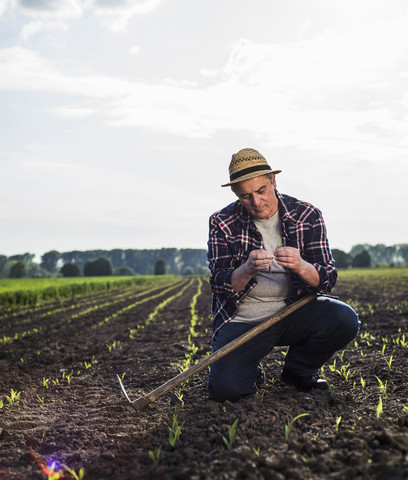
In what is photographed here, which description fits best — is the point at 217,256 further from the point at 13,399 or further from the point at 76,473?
the point at 13,399

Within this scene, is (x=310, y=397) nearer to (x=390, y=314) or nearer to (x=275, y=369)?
(x=275, y=369)

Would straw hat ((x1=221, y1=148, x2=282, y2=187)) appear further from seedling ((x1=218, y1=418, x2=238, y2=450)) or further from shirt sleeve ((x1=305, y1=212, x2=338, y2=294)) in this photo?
seedling ((x1=218, y1=418, x2=238, y2=450))

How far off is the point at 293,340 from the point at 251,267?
1.00m

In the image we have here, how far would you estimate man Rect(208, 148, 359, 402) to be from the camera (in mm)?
3412

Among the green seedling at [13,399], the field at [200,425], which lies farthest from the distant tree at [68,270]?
the green seedling at [13,399]

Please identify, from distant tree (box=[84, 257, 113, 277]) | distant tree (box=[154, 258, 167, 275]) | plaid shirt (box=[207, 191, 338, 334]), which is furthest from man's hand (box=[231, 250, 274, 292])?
distant tree (box=[154, 258, 167, 275])

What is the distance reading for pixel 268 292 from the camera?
3.55m

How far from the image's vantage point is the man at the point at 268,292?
3.41m

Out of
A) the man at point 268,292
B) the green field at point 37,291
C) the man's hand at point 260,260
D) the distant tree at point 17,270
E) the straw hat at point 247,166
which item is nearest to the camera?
the man's hand at point 260,260

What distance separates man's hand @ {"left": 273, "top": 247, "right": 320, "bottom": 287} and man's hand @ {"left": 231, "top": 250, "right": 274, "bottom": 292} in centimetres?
7

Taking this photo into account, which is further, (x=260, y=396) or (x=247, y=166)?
(x=260, y=396)

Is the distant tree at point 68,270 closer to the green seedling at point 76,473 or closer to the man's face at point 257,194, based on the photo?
the man's face at point 257,194

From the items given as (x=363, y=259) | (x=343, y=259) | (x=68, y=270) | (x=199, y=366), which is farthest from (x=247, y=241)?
(x=343, y=259)

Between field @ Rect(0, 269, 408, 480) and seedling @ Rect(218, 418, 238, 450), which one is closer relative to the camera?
field @ Rect(0, 269, 408, 480)
